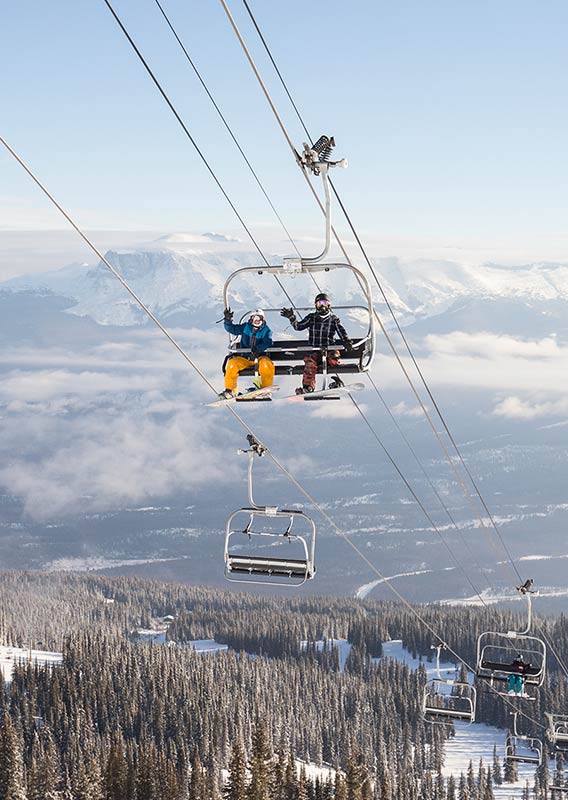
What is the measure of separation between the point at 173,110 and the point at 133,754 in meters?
100

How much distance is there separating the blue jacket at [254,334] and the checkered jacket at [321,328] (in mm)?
859

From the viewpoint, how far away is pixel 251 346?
2397 cm

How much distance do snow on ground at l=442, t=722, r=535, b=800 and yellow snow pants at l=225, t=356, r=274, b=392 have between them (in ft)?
414

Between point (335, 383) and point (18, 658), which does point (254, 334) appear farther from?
point (18, 658)

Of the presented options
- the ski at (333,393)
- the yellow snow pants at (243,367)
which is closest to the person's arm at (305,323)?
the yellow snow pants at (243,367)

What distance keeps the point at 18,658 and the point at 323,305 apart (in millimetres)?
159292

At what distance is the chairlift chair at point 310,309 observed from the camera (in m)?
17.9

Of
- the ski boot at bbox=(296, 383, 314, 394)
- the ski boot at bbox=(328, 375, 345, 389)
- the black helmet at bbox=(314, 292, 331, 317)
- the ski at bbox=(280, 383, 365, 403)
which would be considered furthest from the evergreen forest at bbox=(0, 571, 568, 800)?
the black helmet at bbox=(314, 292, 331, 317)

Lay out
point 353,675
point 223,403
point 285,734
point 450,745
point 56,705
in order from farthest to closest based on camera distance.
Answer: point 353,675 < point 450,745 < point 285,734 < point 56,705 < point 223,403

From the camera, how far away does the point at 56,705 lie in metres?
130

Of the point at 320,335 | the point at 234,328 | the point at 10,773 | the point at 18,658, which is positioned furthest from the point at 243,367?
the point at 18,658

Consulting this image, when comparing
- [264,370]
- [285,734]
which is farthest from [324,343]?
[285,734]

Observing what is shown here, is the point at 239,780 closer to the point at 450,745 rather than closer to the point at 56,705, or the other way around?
the point at 56,705

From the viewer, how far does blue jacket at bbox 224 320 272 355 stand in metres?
23.8
